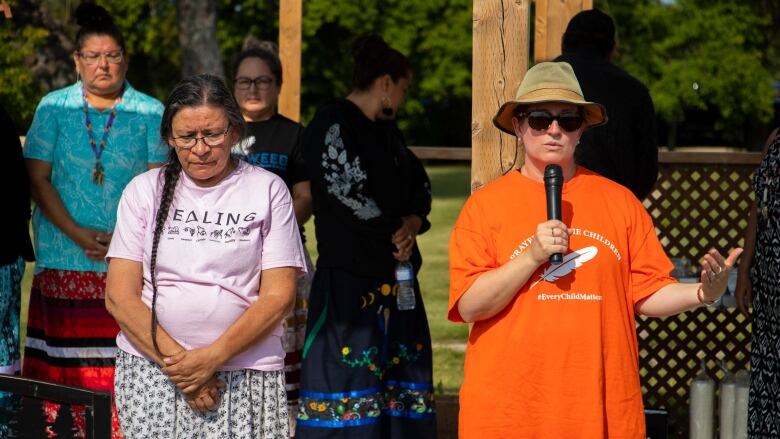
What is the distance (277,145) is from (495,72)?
1.63 meters

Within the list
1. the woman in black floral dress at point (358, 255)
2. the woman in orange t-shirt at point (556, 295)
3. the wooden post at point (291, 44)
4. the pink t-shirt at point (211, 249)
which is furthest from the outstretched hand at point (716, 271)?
the wooden post at point (291, 44)

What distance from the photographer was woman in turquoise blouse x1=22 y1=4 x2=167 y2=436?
510 centimetres

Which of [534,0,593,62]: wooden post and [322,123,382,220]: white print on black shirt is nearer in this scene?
[322,123,382,220]: white print on black shirt

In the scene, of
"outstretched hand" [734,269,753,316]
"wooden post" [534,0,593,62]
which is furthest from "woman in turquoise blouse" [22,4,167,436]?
"outstretched hand" [734,269,753,316]

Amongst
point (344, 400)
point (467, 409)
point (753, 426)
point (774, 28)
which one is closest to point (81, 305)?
point (344, 400)

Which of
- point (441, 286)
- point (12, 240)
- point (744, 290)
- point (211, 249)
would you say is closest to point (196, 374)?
point (211, 249)

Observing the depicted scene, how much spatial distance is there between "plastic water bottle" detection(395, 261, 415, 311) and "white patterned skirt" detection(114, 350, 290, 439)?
5.19ft

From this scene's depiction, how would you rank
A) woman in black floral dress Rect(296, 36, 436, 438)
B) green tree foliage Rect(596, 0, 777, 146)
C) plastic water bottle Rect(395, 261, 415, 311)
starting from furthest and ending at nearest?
green tree foliage Rect(596, 0, 777, 146), plastic water bottle Rect(395, 261, 415, 311), woman in black floral dress Rect(296, 36, 436, 438)

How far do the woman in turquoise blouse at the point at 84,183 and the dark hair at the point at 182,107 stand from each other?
1328 mm

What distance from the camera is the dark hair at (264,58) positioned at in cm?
586

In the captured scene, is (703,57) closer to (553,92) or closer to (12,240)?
(12,240)

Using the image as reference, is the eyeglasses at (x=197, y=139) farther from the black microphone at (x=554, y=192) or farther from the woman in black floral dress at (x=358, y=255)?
the woman in black floral dress at (x=358, y=255)

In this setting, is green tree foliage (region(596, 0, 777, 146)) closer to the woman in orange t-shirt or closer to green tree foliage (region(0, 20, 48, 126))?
green tree foliage (region(0, 20, 48, 126))

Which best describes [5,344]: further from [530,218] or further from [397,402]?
[530,218]
